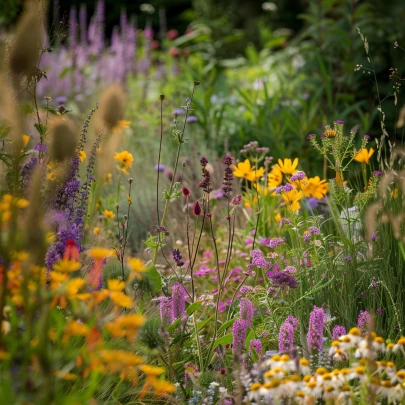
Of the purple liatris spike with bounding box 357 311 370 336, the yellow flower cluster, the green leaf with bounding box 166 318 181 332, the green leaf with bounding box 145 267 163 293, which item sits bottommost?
the green leaf with bounding box 166 318 181 332

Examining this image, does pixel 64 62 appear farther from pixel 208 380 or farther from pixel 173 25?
pixel 208 380

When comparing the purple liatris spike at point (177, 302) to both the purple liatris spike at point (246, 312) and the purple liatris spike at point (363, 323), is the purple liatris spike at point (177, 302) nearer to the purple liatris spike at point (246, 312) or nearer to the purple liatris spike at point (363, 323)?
the purple liatris spike at point (246, 312)

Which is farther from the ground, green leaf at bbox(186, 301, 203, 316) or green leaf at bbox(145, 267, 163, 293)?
green leaf at bbox(145, 267, 163, 293)

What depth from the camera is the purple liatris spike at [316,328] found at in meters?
2.19

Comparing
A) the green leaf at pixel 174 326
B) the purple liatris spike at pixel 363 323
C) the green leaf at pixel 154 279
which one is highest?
the green leaf at pixel 154 279

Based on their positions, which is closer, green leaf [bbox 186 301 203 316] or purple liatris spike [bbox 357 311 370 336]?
purple liatris spike [bbox 357 311 370 336]

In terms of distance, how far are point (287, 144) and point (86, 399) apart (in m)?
4.55

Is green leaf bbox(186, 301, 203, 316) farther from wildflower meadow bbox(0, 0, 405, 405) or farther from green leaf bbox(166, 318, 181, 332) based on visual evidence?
green leaf bbox(166, 318, 181, 332)

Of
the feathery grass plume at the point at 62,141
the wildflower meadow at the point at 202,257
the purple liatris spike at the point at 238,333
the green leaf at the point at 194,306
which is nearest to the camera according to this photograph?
the wildflower meadow at the point at 202,257

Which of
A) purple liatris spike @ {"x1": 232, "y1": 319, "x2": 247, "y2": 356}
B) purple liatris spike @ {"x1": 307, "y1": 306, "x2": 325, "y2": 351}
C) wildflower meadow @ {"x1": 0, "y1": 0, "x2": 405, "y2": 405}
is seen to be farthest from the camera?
purple liatris spike @ {"x1": 232, "y1": 319, "x2": 247, "y2": 356}

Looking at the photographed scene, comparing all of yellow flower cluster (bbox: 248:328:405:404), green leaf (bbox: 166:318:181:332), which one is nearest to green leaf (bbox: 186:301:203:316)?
green leaf (bbox: 166:318:181:332)

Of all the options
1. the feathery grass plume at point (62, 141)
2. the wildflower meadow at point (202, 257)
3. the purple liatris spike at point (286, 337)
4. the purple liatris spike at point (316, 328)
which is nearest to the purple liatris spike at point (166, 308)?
the wildflower meadow at point (202, 257)

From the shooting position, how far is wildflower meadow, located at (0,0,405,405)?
5.57 feet

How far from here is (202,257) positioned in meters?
4.29
